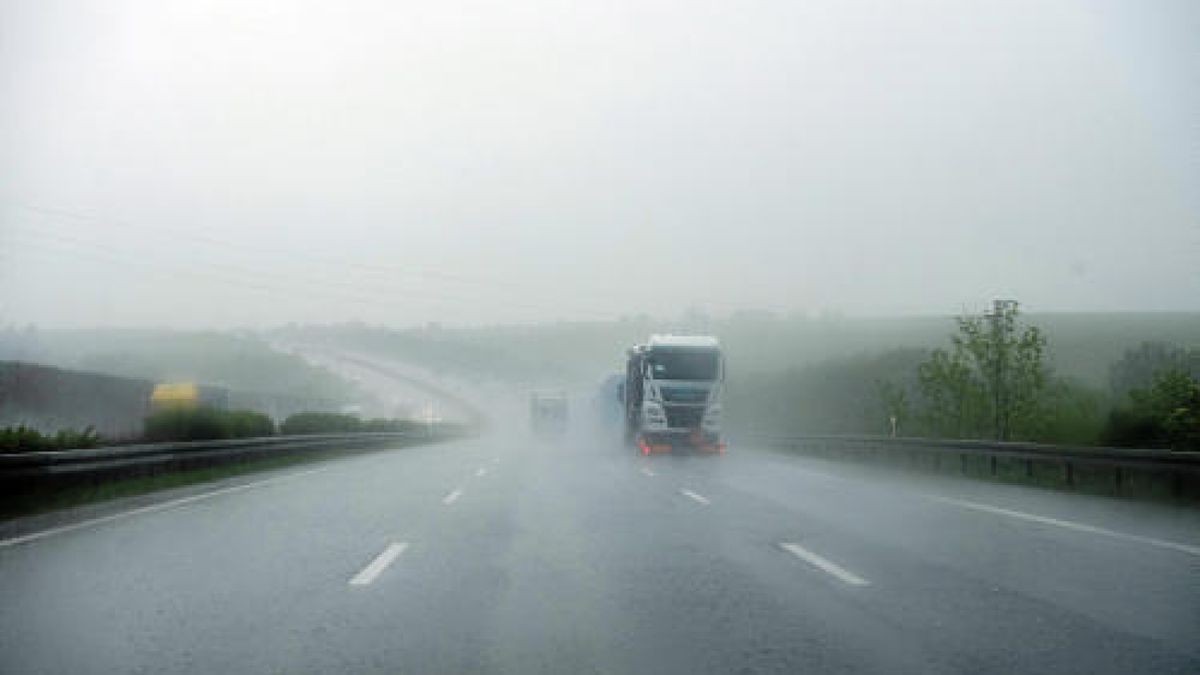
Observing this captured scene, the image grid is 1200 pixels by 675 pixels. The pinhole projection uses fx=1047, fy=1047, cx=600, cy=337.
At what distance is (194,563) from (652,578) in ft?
13.0

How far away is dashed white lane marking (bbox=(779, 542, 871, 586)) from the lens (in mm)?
8195

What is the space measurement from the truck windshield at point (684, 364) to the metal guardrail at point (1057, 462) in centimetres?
504

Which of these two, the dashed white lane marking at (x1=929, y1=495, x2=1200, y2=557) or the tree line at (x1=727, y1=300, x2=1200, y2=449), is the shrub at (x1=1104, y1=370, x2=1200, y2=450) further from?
the dashed white lane marking at (x1=929, y1=495, x2=1200, y2=557)

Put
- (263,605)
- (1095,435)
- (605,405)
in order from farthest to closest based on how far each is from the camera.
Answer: (605,405) < (1095,435) < (263,605)

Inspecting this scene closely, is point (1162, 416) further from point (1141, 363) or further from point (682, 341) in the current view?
point (1141, 363)

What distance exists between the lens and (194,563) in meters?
9.02

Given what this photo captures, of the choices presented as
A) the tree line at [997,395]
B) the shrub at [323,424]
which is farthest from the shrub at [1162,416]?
the shrub at [323,424]

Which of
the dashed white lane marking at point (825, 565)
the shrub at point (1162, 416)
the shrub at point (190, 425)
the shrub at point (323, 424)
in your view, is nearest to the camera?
the dashed white lane marking at point (825, 565)

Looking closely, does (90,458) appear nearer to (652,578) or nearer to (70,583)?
(70,583)

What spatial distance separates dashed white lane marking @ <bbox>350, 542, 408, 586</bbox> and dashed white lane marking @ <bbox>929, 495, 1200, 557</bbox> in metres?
7.13

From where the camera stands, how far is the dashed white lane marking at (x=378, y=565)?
324 inches

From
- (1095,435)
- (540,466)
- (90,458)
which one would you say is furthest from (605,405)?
(90,458)

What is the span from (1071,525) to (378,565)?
7734mm

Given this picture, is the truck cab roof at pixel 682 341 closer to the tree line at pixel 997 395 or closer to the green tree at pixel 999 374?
the tree line at pixel 997 395
